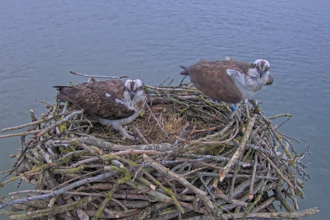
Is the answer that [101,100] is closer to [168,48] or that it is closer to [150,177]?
[150,177]

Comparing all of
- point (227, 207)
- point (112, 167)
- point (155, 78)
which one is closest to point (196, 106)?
point (227, 207)

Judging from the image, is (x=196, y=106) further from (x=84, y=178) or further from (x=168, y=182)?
(x=84, y=178)

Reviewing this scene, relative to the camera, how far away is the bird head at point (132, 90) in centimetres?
339

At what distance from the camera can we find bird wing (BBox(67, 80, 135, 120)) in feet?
11.3

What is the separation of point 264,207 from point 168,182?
1128 millimetres

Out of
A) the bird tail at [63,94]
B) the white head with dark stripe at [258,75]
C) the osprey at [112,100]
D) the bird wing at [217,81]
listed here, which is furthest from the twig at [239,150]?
the bird tail at [63,94]

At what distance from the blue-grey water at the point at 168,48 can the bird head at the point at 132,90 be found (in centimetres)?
290

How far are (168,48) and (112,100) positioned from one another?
13.7 feet

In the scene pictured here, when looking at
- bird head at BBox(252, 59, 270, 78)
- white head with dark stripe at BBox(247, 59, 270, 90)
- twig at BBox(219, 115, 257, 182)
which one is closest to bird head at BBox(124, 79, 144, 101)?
twig at BBox(219, 115, 257, 182)

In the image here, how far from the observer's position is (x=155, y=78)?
6.49 metres

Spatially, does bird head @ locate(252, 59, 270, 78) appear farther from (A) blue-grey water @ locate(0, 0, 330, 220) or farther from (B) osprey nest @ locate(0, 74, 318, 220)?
(A) blue-grey water @ locate(0, 0, 330, 220)

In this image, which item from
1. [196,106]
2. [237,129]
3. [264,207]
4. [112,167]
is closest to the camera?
[112,167]

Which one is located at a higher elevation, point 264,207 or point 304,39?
point 304,39

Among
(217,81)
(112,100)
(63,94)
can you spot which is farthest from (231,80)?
(63,94)
